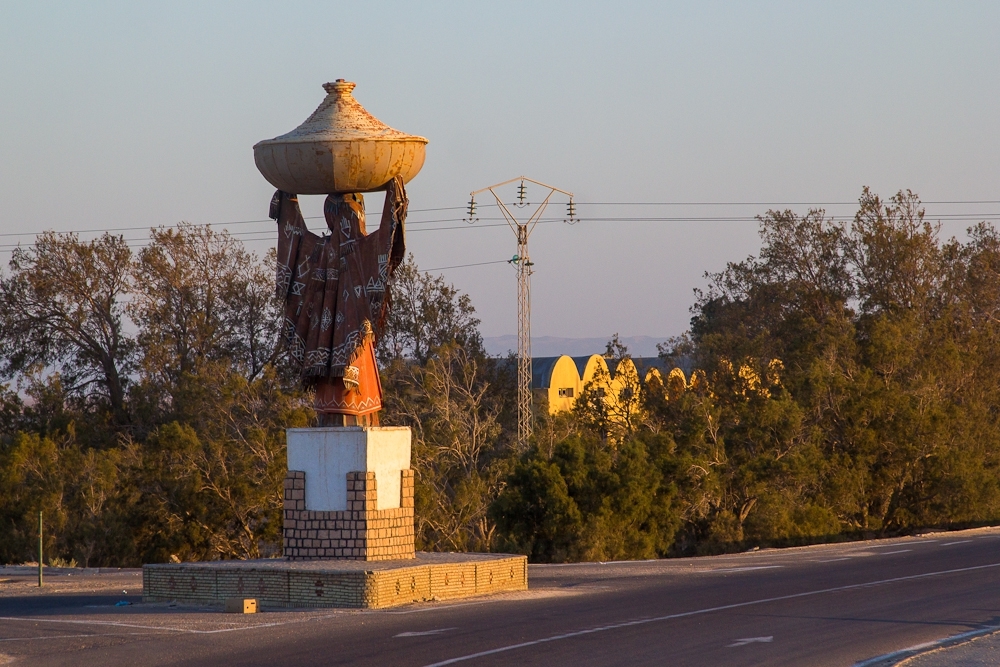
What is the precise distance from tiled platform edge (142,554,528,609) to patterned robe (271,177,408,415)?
2596 millimetres

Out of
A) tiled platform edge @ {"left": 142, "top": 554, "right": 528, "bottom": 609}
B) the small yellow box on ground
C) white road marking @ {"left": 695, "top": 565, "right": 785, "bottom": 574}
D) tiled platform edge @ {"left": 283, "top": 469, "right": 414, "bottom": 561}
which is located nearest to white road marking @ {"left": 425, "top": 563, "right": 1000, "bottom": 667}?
white road marking @ {"left": 695, "top": 565, "right": 785, "bottom": 574}

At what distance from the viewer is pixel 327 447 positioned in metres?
18.0

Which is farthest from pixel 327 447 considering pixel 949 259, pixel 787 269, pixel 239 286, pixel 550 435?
pixel 949 259

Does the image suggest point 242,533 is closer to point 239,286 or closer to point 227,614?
point 239,286

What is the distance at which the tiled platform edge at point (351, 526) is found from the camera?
58.0 ft

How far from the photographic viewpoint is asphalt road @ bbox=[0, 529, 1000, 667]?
41.2 feet

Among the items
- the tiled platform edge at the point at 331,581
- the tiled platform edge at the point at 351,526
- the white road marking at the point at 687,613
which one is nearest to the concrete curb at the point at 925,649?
the white road marking at the point at 687,613

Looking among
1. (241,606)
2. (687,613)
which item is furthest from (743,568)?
(241,606)

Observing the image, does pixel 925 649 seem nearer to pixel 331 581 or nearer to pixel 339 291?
pixel 331 581

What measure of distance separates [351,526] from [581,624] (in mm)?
4370

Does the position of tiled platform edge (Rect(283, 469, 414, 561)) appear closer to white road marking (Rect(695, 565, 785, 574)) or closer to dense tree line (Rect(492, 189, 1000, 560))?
white road marking (Rect(695, 565, 785, 574))

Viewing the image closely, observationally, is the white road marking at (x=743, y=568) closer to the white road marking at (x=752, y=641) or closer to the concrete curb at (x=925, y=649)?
the concrete curb at (x=925, y=649)

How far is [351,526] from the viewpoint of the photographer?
1770 cm

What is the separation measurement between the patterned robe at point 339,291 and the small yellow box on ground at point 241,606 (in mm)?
3219
